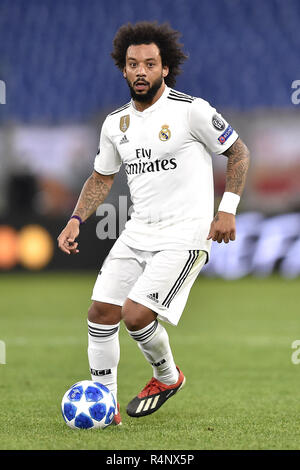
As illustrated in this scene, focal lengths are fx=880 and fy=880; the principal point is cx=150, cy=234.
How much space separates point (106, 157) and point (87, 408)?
60.4 inches

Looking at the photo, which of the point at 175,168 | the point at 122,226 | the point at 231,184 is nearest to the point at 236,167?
the point at 231,184

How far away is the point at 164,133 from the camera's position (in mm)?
4906

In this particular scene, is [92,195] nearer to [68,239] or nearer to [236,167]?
[68,239]

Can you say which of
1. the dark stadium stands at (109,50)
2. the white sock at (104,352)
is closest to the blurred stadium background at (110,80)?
the dark stadium stands at (109,50)

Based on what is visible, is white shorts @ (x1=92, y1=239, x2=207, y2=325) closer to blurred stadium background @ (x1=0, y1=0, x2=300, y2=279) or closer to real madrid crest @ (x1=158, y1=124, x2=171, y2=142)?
real madrid crest @ (x1=158, y1=124, x2=171, y2=142)

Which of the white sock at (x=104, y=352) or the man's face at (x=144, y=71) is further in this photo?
the white sock at (x=104, y=352)

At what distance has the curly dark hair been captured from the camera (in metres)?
5.07

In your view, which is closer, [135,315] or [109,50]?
[135,315]

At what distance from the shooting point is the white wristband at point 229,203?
187 inches

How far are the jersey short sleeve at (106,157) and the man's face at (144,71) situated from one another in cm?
39

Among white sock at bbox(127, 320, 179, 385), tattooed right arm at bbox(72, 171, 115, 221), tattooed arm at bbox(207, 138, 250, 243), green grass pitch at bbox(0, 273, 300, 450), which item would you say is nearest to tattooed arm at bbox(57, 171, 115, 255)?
tattooed right arm at bbox(72, 171, 115, 221)

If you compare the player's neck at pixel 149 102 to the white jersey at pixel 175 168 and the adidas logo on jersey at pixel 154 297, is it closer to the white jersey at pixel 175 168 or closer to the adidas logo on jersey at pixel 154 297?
the white jersey at pixel 175 168
